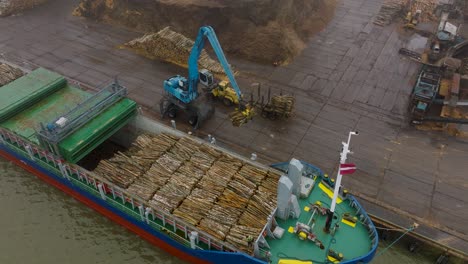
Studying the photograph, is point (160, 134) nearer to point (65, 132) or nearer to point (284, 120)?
point (65, 132)

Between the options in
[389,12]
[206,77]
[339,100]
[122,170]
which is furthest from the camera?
[389,12]

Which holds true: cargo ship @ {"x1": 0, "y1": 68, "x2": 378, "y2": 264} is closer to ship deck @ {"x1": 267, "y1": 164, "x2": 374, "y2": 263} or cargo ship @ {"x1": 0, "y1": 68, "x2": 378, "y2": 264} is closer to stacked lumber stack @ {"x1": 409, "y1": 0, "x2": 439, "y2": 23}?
ship deck @ {"x1": 267, "y1": 164, "x2": 374, "y2": 263}

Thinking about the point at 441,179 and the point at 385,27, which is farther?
the point at 385,27

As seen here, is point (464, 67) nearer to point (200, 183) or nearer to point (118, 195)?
point (200, 183)

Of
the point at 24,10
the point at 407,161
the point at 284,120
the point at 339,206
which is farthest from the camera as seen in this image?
the point at 24,10

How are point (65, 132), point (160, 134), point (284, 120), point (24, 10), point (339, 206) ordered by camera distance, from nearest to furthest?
point (339, 206), point (65, 132), point (160, 134), point (284, 120), point (24, 10)

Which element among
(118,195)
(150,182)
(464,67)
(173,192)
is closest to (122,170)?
(118,195)

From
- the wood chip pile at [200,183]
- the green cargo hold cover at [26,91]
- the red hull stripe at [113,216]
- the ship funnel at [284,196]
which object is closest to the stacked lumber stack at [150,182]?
the wood chip pile at [200,183]

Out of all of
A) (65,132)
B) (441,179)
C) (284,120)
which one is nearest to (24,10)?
(65,132)
